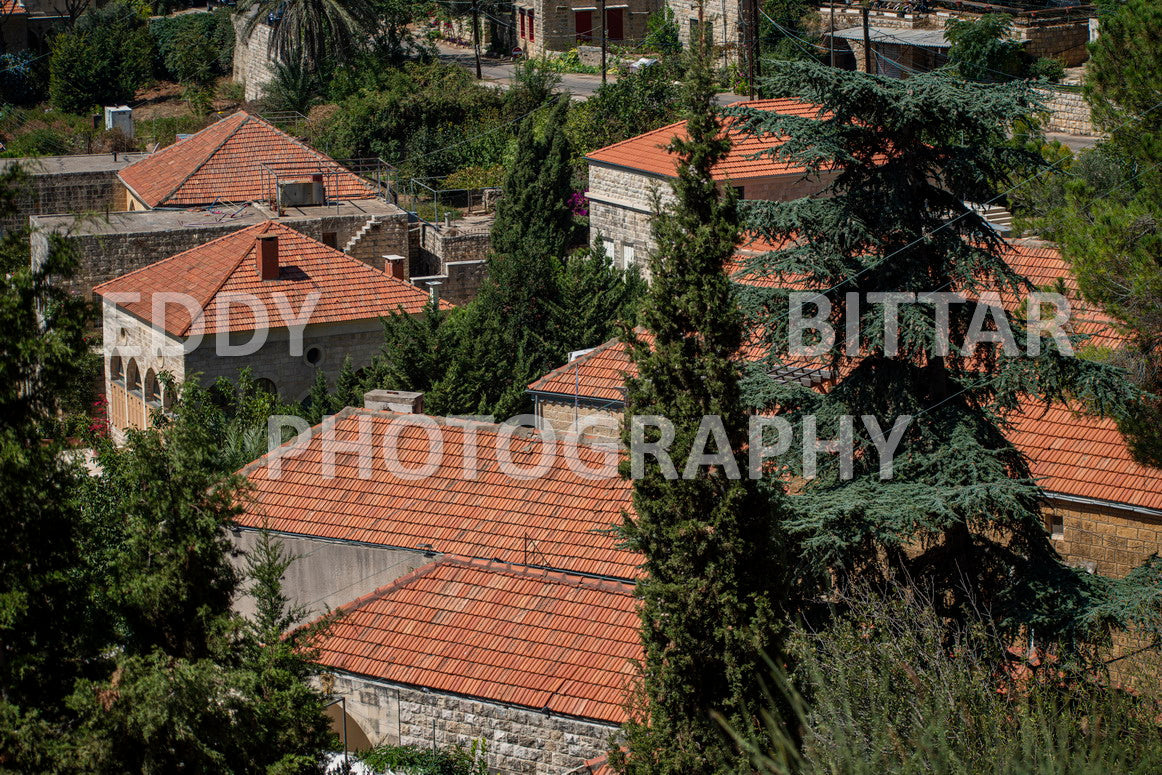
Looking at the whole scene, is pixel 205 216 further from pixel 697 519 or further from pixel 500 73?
pixel 697 519

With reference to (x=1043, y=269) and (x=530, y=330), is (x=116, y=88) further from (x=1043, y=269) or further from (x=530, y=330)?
(x=1043, y=269)

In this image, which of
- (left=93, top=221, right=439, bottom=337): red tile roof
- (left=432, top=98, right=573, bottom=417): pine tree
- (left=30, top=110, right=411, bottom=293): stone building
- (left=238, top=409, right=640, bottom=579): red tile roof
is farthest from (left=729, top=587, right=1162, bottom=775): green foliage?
(left=30, top=110, right=411, bottom=293): stone building

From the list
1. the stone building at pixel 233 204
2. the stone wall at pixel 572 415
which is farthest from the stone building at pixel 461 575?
the stone building at pixel 233 204

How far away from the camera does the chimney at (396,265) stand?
34.7 m

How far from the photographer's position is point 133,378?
99.2ft

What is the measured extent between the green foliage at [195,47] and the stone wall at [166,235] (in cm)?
2933

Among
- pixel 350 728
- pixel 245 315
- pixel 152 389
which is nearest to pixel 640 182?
pixel 245 315

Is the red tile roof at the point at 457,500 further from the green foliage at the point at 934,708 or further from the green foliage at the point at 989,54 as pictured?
the green foliage at the point at 989,54

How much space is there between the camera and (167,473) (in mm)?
10906

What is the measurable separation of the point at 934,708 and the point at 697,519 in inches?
108

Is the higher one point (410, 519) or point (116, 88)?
point (116, 88)

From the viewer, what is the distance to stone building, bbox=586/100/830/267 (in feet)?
96.8

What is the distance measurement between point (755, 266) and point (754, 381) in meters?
1.14

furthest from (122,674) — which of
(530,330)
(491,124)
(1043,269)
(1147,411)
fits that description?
(491,124)
